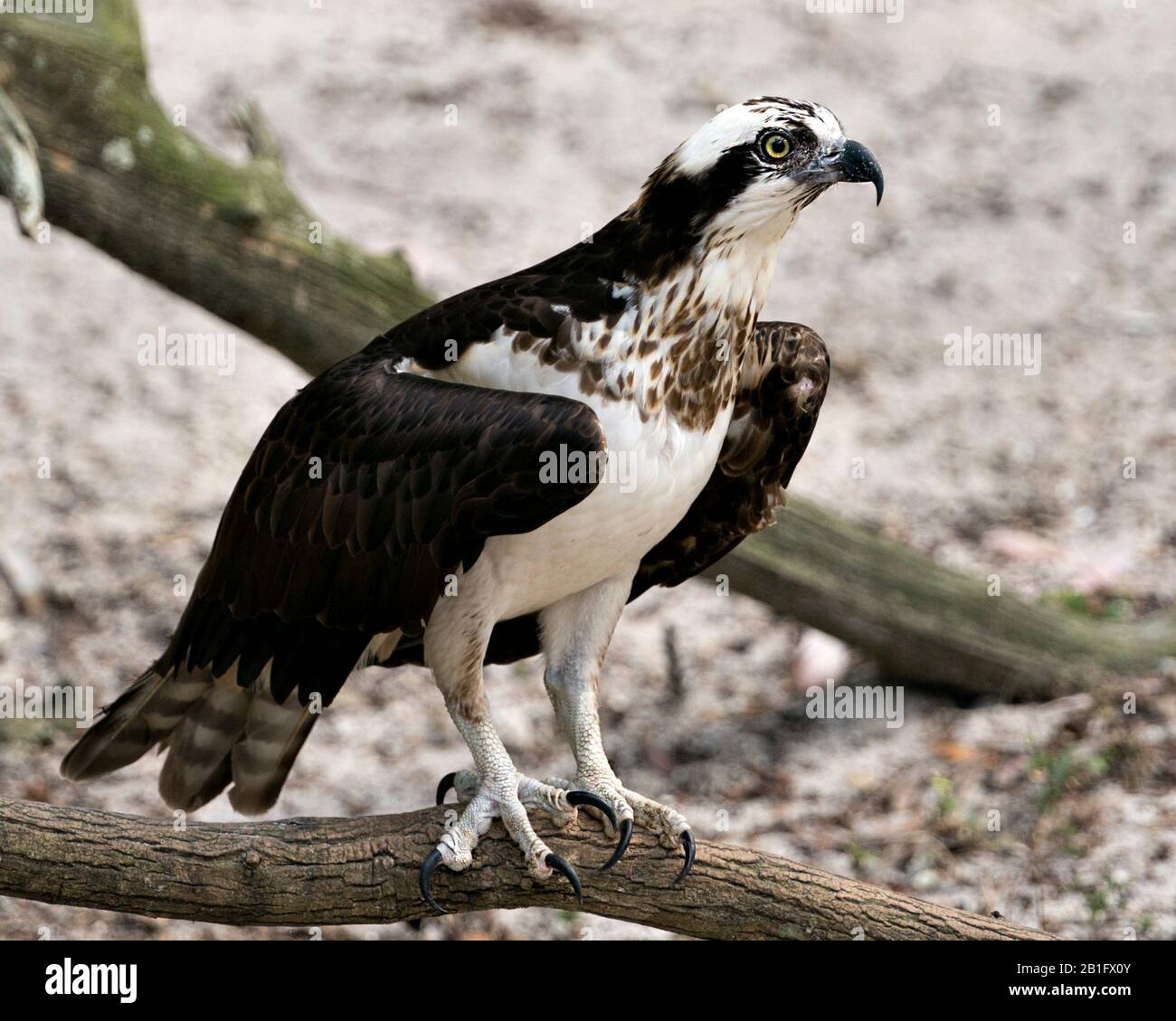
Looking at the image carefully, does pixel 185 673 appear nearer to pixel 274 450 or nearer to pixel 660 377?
pixel 274 450

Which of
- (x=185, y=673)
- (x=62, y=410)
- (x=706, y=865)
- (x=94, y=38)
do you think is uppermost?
(x=94, y=38)

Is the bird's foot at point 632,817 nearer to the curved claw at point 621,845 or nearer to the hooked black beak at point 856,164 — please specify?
the curved claw at point 621,845

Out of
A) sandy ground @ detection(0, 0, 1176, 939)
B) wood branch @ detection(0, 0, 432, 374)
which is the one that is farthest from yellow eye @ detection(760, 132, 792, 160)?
sandy ground @ detection(0, 0, 1176, 939)

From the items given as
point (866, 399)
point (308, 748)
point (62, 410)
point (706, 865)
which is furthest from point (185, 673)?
point (866, 399)

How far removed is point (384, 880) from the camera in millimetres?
3562

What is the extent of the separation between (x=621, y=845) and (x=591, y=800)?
13 centimetres

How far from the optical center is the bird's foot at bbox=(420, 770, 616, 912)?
359cm

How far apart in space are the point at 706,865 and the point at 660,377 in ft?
3.91

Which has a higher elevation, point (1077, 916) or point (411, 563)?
point (411, 563)

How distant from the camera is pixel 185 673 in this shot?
4062 millimetres

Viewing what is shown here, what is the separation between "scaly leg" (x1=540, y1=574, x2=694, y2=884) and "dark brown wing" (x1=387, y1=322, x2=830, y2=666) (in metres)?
0.10

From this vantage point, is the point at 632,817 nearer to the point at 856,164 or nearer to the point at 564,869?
the point at 564,869

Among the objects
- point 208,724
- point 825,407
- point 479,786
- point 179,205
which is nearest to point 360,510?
point 479,786

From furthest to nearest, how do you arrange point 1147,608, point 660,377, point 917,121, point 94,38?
point 917,121 → point 1147,608 → point 94,38 → point 660,377
